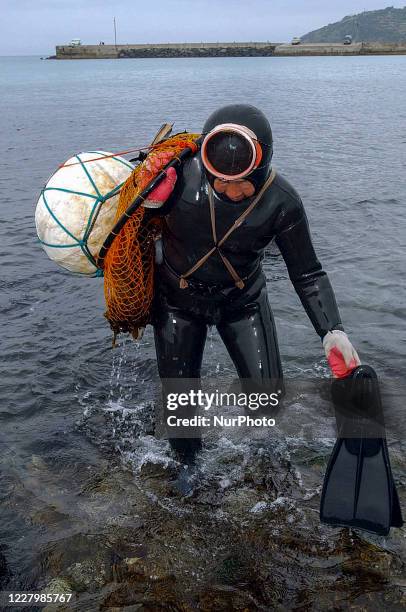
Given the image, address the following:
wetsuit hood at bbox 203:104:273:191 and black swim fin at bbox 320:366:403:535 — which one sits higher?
wetsuit hood at bbox 203:104:273:191

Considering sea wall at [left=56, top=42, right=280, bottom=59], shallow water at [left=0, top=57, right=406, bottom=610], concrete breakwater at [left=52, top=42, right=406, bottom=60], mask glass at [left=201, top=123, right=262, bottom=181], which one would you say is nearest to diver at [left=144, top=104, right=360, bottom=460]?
mask glass at [left=201, top=123, right=262, bottom=181]

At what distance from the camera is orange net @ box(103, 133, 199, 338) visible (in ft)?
13.4

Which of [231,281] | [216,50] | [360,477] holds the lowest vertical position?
[360,477]

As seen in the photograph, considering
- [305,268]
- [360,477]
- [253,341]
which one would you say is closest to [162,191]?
[305,268]

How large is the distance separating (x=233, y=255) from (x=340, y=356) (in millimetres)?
1002

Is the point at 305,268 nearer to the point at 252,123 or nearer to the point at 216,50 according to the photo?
the point at 252,123

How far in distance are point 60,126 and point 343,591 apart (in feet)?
104

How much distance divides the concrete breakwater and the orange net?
400 ft

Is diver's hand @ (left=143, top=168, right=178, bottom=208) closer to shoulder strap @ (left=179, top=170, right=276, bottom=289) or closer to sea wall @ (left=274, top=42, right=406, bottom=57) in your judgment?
shoulder strap @ (left=179, top=170, right=276, bottom=289)

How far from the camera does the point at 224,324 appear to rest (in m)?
4.78

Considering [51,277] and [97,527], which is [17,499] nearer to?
[97,527]

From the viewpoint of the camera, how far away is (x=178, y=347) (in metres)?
4.71

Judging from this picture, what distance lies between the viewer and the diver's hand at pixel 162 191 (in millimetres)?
4012

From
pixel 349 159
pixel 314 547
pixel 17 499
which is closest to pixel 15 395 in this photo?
pixel 17 499
